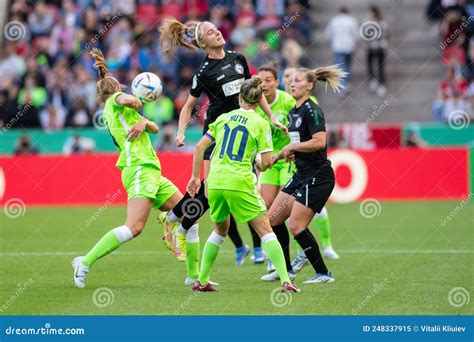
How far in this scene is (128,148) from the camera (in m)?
10.8

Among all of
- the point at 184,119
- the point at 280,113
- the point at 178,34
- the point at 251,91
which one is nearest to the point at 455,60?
the point at 280,113

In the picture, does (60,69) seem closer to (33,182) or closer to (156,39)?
(156,39)

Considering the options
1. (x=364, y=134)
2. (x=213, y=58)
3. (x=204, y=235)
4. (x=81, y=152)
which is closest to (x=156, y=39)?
(x=81, y=152)

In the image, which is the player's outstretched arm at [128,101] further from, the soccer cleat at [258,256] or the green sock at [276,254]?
the soccer cleat at [258,256]

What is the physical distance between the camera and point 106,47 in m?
26.5

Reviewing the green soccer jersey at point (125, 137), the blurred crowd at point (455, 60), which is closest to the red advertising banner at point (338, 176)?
the blurred crowd at point (455, 60)

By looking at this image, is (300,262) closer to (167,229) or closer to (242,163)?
(167,229)

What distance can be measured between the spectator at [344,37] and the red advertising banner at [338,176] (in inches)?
179

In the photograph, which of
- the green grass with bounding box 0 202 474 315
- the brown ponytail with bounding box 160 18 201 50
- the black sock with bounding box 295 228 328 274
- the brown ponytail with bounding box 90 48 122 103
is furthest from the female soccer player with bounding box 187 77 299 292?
the brown ponytail with bounding box 160 18 201 50

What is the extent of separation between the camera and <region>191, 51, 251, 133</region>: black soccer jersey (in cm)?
1123

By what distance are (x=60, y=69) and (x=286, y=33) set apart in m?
6.10

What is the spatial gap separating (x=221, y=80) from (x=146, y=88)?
0.96 metres

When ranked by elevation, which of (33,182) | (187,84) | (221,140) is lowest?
(33,182)

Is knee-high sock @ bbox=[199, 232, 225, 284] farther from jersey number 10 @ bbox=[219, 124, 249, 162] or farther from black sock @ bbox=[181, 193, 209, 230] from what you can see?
jersey number 10 @ bbox=[219, 124, 249, 162]
